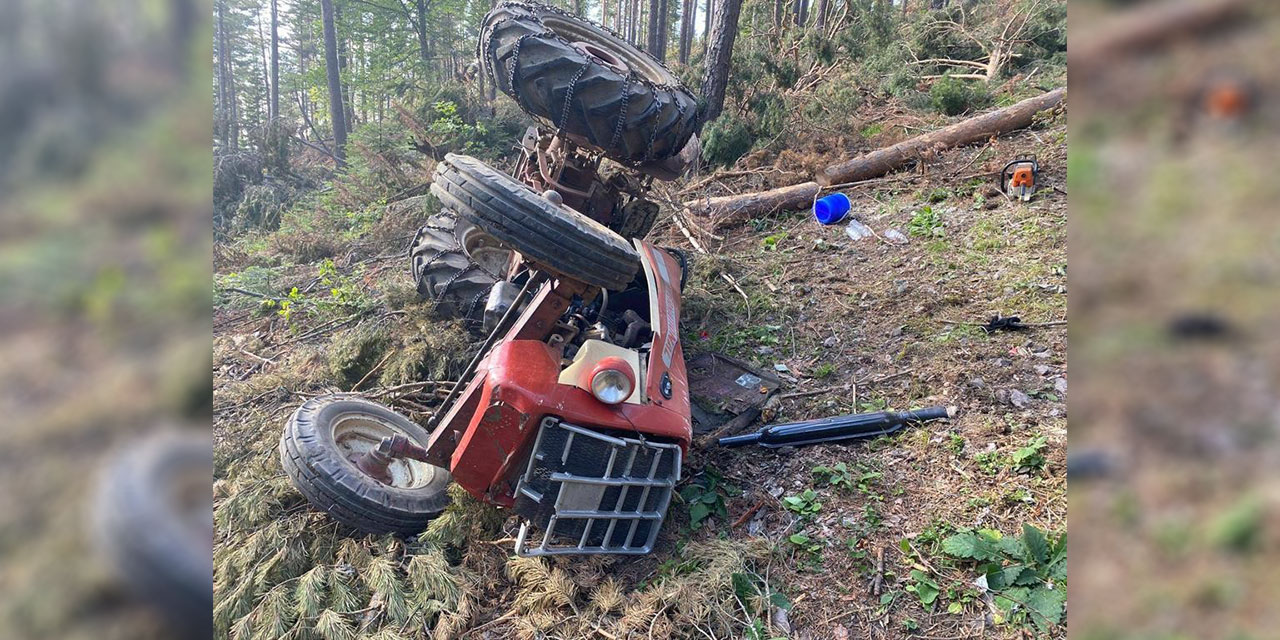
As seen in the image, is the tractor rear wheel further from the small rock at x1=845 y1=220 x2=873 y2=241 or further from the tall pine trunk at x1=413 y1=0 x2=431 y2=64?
the tall pine trunk at x1=413 y1=0 x2=431 y2=64

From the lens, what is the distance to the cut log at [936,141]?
8.20m

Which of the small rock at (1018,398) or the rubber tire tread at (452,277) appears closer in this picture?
the small rock at (1018,398)

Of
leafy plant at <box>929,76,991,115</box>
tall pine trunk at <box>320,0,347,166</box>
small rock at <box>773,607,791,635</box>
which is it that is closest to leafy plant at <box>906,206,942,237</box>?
leafy plant at <box>929,76,991,115</box>

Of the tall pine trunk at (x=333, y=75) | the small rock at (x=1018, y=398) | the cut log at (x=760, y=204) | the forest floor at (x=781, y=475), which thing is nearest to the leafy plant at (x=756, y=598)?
the forest floor at (x=781, y=475)

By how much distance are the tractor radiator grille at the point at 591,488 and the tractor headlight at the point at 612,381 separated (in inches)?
7.3

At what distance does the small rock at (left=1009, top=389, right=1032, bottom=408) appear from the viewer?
4.11 meters

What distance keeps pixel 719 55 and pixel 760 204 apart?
312cm

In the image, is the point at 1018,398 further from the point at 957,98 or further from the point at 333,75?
the point at 333,75

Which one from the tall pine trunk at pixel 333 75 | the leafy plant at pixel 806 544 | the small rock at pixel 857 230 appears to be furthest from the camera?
the tall pine trunk at pixel 333 75

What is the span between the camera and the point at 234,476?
4043 mm

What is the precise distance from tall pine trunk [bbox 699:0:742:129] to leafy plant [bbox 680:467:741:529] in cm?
698

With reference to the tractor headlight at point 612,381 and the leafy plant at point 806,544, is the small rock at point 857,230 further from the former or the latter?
the tractor headlight at point 612,381
